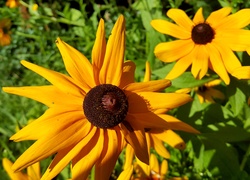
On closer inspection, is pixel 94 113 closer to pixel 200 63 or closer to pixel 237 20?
pixel 200 63

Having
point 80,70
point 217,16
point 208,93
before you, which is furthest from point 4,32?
point 80,70

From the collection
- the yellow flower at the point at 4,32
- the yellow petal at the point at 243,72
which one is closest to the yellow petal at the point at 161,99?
the yellow petal at the point at 243,72

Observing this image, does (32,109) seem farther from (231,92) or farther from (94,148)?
(94,148)

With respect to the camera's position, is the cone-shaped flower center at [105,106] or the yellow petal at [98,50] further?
the yellow petal at [98,50]

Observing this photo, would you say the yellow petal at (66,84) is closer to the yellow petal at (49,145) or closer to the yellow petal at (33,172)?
the yellow petal at (49,145)

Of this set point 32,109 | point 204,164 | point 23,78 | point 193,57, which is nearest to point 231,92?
point 193,57

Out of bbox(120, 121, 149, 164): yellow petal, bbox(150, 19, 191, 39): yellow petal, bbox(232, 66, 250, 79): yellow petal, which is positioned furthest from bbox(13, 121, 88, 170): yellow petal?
bbox(150, 19, 191, 39): yellow petal

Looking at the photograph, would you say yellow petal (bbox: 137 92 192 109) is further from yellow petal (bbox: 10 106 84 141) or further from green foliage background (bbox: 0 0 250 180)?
green foliage background (bbox: 0 0 250 180)
